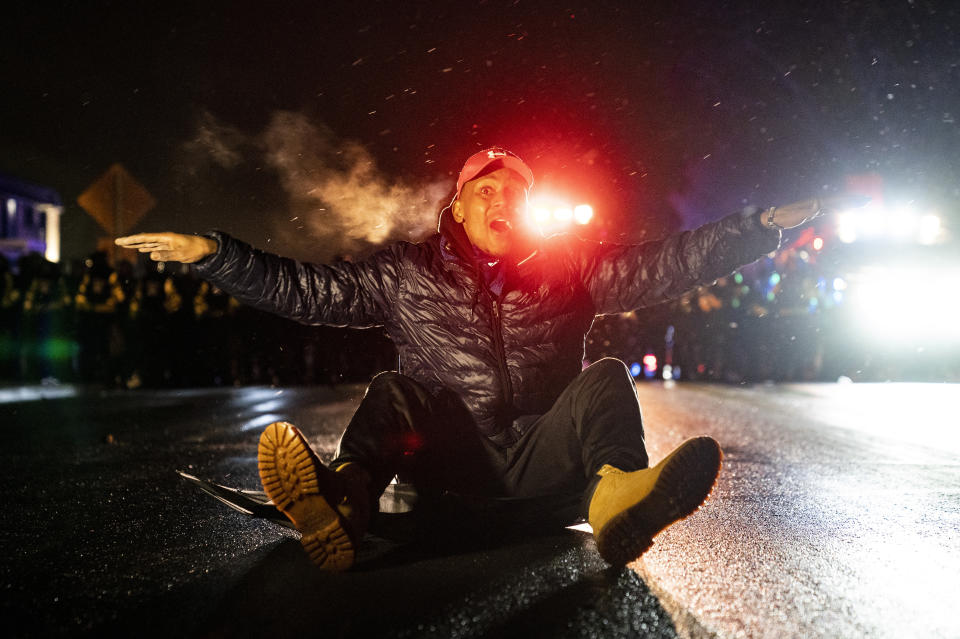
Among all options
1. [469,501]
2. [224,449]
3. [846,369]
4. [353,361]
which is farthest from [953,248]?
[469,501]

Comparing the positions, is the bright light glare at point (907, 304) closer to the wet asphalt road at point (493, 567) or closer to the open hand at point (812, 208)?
the wet asphalt road at point (493, 567)

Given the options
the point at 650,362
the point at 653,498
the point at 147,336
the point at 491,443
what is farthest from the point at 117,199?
the point at 650,362

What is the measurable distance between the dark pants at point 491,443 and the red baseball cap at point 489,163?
0.92 meters

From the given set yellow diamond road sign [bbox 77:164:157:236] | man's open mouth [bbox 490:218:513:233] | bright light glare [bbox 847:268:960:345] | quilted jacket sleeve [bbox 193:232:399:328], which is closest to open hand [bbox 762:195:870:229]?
man's open mouth [bbox 490:218:513:233]

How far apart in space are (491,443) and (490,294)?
1.87 feet

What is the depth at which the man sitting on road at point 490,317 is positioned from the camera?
119 inches

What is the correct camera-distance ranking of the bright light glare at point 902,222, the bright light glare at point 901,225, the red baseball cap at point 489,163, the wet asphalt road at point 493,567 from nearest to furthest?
the wet asphalt road at point 493,567
the red baseball cap at point 489,163
the bright light glare at point 901,225
the bright light glare at point 902,222

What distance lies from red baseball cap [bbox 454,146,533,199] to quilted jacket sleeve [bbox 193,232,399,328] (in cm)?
44

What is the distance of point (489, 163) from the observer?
11.5ft

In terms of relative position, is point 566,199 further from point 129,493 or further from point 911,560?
point 911,560

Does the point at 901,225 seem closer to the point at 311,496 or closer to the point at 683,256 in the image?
the point at 683,256

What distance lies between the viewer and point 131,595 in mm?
2547

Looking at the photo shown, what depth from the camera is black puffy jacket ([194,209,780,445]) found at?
3252 mm

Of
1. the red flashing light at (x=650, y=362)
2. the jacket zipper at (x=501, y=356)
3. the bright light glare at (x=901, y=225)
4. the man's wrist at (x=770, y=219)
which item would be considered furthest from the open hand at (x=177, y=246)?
the bright light glare at (x=901, y=225)
